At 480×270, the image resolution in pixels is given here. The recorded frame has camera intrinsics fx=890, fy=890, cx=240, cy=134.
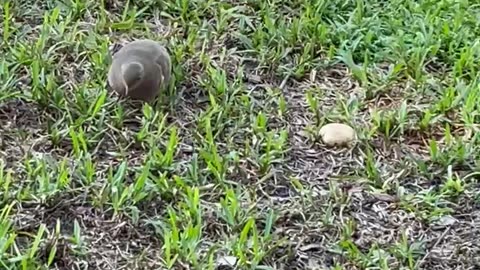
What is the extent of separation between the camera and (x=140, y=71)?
2.69 m

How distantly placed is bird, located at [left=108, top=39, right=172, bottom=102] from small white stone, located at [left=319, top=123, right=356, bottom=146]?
53 centimetres

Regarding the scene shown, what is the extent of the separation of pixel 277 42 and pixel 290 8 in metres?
0.26

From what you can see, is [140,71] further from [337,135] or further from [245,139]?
[337,135]

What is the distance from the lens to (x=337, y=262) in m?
2.27

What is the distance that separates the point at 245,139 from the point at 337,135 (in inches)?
10.9

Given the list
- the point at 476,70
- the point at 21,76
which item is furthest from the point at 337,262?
the point at 21,76

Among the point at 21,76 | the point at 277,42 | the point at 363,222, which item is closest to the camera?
the point at 363,222

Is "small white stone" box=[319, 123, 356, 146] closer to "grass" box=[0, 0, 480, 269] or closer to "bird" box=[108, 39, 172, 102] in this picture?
"grass" box=[0, 0, 480, 269]

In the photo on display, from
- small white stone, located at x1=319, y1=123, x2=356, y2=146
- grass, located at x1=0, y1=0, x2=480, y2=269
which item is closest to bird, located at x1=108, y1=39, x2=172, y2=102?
grass, located at x1=0, y1=0, x2=480, y2=269

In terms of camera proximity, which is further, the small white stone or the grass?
the small white stone

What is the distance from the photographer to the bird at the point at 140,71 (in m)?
2.69

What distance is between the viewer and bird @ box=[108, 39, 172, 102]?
8.82 feet

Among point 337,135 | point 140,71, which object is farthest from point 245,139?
point 140,71

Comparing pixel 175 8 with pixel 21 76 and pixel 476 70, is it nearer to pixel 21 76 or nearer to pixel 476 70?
pixel 21 76
